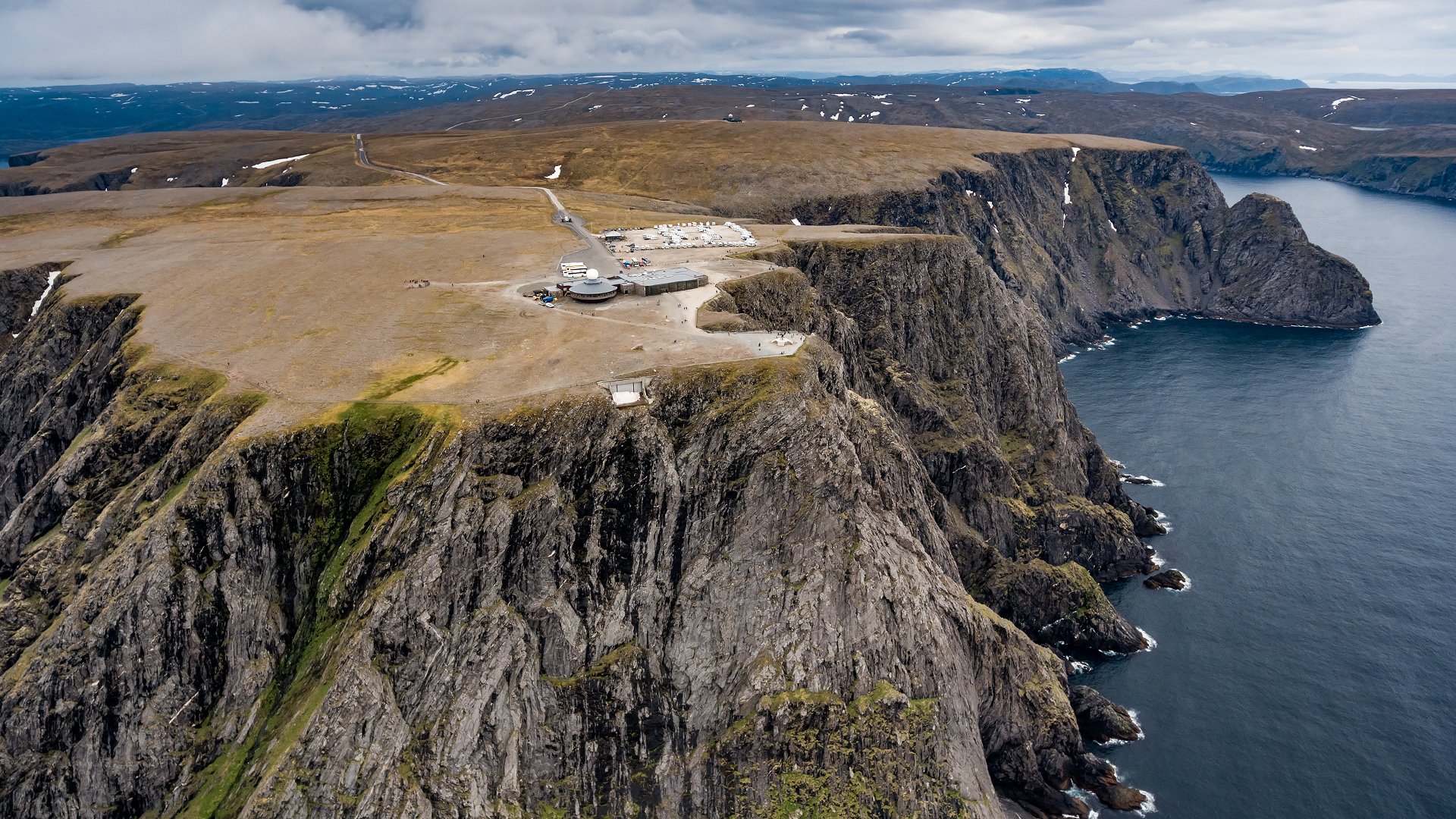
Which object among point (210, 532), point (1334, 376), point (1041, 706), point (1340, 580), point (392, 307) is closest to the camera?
point (210, 532)

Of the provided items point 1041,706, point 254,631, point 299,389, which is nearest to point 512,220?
point 299,389

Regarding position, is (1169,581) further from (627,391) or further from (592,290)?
(592,290)

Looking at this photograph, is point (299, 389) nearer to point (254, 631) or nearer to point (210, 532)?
point (210, 532)

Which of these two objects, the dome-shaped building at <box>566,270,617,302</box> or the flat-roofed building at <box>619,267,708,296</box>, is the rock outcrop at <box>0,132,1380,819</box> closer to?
the dome-shaped building at <box>566,270,617,302</box>

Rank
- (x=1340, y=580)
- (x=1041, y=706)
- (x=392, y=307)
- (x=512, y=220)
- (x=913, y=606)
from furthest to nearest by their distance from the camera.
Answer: (x=512, y=220) < (x=1340, y=580) < (x=392, y=307) < (x=1041, y=706) < (x=913, y=606)

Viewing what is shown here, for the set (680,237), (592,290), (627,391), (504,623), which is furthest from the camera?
(680,237)

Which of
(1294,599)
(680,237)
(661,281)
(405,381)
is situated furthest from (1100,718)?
(680,237)
